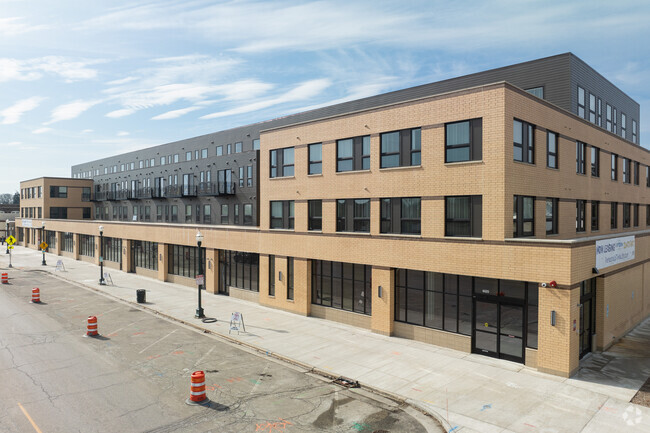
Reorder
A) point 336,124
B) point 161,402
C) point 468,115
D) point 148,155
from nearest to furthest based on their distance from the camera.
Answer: point 161,402 < point 468,115 < point 336,124 < point 148,155

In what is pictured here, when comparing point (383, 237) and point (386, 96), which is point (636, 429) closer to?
point (383, 237)

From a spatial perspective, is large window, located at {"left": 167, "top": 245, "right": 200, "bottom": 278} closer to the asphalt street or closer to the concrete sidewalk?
the concrete sidewalk

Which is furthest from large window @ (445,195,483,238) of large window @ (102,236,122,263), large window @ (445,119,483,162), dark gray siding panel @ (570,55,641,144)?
large window @ (102,236,122,263)

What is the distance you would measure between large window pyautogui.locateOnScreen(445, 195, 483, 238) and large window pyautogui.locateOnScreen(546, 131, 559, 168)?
15.9 ft

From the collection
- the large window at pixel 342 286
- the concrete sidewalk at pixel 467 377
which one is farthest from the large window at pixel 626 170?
the large window at pixel 342 286

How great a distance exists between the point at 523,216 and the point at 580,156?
7704 mm

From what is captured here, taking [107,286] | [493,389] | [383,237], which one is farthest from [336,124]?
[107,286]

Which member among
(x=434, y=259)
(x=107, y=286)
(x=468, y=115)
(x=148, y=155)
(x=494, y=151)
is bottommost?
(x=107, y=286)

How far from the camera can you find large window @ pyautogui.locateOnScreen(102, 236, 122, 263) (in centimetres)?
4550

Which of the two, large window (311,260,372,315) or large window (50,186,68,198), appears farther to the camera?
large window (50,186,68,198)

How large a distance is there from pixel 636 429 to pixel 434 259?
907 centimetres

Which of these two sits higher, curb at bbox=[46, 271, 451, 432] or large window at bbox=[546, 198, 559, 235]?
large window at bbox=[546, 198, 559, 235]

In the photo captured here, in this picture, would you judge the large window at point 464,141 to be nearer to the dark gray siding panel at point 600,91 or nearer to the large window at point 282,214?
the large window at point 282,214

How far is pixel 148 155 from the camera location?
210ft
